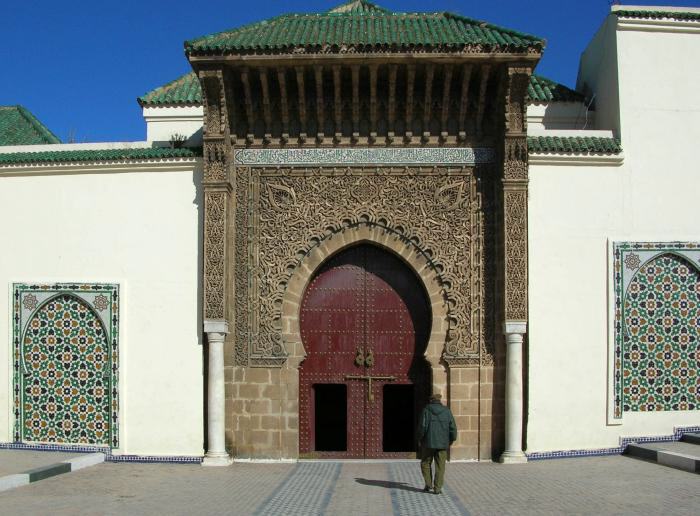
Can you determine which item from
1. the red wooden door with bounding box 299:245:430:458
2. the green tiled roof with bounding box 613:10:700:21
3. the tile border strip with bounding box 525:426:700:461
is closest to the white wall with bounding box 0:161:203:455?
the red wooden door with bounding box 299:245:430:458

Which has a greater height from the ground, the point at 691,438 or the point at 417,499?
the point at 691,438

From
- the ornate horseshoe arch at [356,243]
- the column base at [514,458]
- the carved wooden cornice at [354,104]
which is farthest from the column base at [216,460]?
the carved wooden cornice at [354,104]

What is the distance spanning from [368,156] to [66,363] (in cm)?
356

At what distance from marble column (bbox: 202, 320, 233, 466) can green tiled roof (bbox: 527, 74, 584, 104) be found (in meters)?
4.34

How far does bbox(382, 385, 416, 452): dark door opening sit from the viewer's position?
29.7 ft

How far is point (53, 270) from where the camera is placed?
770cm

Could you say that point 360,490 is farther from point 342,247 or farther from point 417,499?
point 342,247

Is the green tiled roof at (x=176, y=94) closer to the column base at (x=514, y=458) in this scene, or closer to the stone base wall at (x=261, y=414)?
the stone base wall at (x=261, y=414)

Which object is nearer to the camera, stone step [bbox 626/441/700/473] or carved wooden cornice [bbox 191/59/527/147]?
stone step [bbox 626/441/700/473]

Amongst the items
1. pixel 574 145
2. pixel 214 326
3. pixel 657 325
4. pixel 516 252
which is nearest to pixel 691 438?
pixel 657 325

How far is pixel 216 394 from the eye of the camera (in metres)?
7.35

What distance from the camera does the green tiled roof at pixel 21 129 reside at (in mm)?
9312

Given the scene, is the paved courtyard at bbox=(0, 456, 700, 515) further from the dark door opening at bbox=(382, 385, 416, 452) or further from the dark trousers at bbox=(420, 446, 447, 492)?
the dark door opening at bbox=(382, 385, 416, 452)

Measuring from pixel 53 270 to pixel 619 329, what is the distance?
5466 mm
